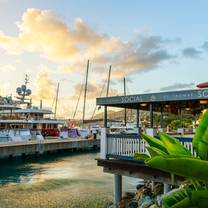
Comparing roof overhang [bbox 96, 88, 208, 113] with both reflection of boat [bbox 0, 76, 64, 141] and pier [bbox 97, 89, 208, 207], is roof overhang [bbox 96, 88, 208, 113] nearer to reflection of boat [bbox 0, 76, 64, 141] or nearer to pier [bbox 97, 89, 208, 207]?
pier [bbox 97, 89, 208, 207]

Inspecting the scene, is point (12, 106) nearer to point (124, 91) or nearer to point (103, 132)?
point (124, 91)

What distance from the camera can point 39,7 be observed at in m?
20.0

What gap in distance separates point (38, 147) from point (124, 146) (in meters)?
26.4

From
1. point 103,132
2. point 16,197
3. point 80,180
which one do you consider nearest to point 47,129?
point 80,180

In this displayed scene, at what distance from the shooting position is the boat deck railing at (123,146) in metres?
11.6

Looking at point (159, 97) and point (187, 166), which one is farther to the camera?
point (159, 97)

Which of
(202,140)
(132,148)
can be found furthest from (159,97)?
(202,140)

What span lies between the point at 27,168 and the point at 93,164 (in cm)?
664

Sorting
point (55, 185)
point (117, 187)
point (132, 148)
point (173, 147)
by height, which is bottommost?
point (55, 185)

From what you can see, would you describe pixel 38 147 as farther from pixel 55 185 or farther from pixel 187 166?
pixel 187 166

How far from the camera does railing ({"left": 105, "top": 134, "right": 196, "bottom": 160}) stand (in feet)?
38.1

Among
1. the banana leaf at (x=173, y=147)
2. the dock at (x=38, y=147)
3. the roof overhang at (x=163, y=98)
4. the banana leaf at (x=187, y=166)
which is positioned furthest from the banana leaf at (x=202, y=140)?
the dock at (x=38, y=147)

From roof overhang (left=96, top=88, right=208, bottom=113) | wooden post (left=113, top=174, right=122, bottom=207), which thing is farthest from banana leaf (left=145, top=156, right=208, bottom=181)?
wooden post (left=113, top=174, right=122, bottom=207)

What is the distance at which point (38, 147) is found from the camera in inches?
1451
